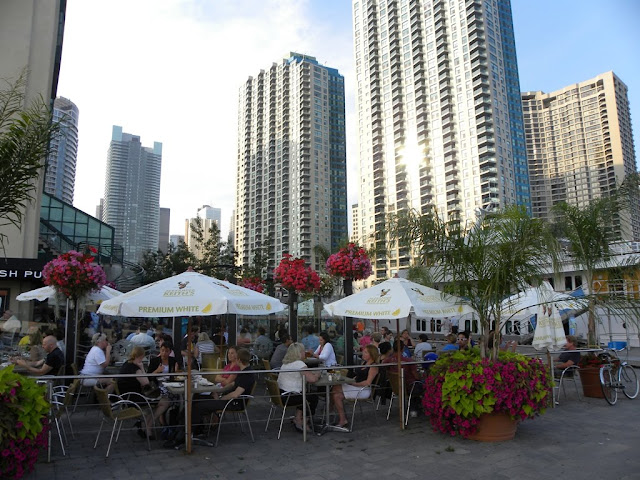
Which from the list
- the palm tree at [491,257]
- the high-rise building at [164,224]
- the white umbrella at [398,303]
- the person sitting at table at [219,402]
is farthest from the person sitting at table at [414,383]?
the high-rise building at [164,224]

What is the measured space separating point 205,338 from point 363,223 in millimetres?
106719

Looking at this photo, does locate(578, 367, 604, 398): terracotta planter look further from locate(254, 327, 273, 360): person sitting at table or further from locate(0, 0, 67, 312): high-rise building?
locate(0, 0, 67, 312): high-rise building

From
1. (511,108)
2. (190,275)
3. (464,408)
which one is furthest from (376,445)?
(511,108)

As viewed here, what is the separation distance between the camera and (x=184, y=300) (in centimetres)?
590

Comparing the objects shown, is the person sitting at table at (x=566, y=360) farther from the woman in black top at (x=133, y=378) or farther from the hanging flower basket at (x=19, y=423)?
the hanging flower basket at (x=19, y=423)

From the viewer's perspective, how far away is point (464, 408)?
6.23m

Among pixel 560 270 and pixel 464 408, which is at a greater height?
pixel 560 270

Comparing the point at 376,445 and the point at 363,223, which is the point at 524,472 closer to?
the point at 376,445

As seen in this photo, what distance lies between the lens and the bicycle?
9086mm

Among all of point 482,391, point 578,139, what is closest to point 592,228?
point 482,391

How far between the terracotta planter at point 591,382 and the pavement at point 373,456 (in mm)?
2136

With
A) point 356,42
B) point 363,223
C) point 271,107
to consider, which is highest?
point 356,42

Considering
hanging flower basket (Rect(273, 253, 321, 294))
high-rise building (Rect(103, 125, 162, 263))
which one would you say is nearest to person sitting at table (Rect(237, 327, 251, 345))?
hanging flower basket (Rect(273, 253, 321, 294))

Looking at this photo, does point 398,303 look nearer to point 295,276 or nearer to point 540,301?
point 295,276
